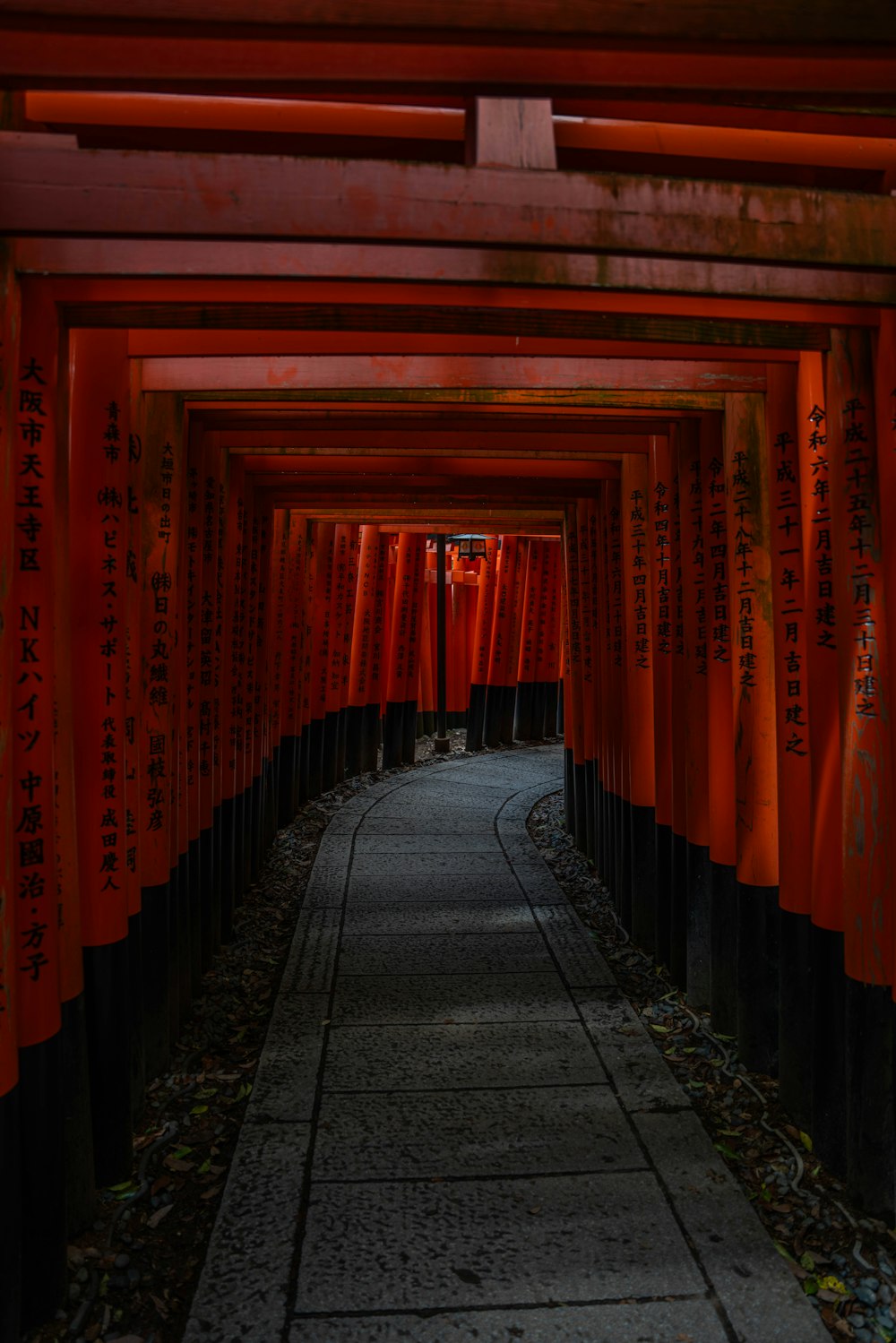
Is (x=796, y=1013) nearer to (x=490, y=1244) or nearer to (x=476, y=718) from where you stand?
(x=490, y=1244)

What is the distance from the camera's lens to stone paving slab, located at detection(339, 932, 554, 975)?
5875 millimetres

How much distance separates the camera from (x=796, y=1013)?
3971 millimetres

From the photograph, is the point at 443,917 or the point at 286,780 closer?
the point at 443,917

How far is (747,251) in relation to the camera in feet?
8.86

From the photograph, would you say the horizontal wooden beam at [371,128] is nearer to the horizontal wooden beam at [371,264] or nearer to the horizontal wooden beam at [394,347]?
the horizontal wooden beam at [371,264]

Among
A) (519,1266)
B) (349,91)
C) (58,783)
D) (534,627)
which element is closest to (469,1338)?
(519,1266)

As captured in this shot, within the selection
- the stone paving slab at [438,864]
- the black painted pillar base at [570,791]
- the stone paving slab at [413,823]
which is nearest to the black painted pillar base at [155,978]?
Answer: the stone paving slab at [438,864]

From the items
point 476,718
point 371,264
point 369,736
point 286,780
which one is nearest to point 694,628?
point 371,264

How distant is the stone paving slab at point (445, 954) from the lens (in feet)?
19.3

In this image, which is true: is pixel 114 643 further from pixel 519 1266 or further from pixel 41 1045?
pixel 519 1266

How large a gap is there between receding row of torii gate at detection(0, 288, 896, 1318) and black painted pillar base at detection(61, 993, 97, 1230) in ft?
0.05

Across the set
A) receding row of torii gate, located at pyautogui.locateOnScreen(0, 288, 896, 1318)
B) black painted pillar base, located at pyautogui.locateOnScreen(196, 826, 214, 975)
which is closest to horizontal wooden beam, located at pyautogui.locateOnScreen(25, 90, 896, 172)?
receding row of torii gate, located at pyautogui.locateOnScreen(0, 288, 896, 1318)

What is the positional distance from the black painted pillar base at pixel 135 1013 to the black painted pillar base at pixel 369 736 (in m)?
8.95

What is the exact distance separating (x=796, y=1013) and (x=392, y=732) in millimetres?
10367
